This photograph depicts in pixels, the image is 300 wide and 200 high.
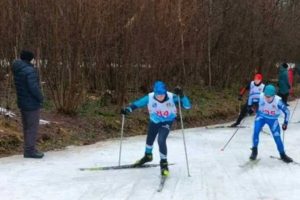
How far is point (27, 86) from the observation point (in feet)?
35.7

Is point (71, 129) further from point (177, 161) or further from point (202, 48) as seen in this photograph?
point (202, 48)

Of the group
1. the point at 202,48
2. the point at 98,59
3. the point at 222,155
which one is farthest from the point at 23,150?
the point at 202,48

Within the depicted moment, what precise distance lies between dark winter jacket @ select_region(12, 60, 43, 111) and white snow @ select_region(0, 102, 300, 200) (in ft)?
3.49

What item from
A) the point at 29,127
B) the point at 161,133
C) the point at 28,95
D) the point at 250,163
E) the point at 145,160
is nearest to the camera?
the point at 161,133

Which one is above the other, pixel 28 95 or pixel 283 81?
pixel 28 95

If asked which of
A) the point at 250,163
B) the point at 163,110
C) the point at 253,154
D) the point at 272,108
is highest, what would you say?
the point at 163,110

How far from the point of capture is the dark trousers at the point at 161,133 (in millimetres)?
9863

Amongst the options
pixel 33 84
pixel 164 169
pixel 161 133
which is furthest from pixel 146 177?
pixel 33 84

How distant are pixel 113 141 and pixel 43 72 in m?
2.66

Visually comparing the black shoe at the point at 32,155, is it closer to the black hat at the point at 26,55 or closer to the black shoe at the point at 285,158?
the black hat at the point at 26,55

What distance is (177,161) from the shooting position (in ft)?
37.8

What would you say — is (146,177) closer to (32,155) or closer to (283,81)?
(32,155)

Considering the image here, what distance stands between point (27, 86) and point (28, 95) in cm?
18

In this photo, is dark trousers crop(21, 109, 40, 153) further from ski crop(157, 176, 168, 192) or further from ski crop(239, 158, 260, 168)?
ski crop(239, 158, 260, 168)
